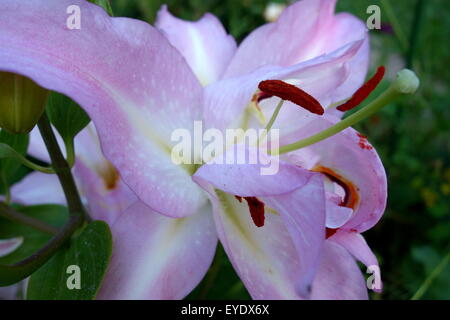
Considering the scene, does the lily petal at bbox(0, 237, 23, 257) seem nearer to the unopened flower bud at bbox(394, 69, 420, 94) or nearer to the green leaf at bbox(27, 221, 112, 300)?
the green leaf at bbox(27, 221, 112, 300)

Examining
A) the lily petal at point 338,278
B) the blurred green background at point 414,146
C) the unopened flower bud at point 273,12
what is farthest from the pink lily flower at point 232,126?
the unopened flower bud at point 273,12

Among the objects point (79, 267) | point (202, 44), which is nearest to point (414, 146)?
point (202, 44)

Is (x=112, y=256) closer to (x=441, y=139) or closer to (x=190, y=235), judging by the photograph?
(x=190, y=235)

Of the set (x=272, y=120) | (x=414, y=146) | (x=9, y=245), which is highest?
(x=272, y=120)

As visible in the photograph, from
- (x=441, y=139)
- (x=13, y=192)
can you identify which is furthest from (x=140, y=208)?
(x=441, y=139)

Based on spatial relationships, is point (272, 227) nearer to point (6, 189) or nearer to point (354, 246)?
point (354, 246)

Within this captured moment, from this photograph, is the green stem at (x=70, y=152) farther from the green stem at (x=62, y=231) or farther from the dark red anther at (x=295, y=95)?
the dark red anther at (x=295, y=95)

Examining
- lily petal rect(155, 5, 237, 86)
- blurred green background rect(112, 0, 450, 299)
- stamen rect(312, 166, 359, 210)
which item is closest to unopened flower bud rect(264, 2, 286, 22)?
blurred green background rect(112, 0, 450, 299)
